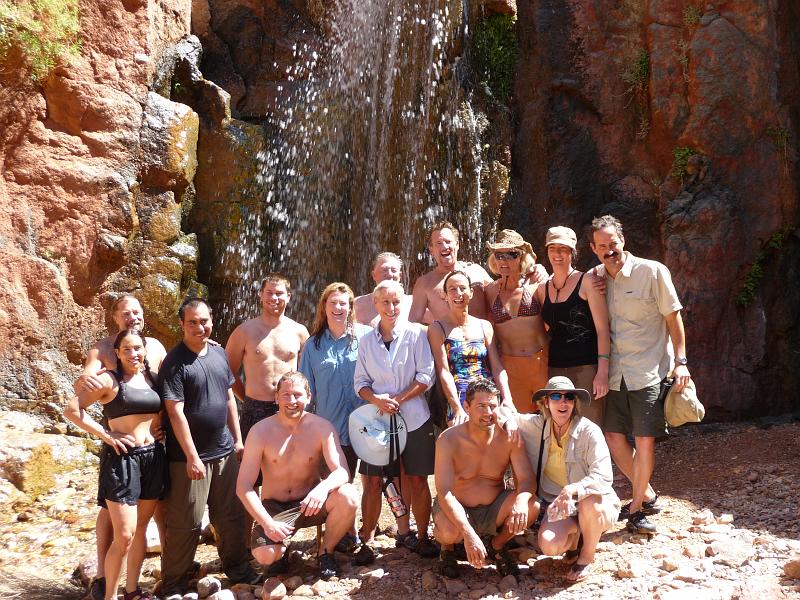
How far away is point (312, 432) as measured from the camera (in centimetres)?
461

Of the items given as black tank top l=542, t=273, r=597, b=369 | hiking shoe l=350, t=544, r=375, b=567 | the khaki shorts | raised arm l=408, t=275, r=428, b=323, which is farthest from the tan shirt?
hiking shoe l=350, t=544, r=375, b=567

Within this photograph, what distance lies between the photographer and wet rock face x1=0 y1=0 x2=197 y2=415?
7.15 metres

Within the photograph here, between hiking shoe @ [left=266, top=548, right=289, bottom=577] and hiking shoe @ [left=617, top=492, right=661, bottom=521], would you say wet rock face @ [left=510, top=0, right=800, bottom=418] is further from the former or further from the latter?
hiking shoe @ [left=266, top=548, right=289, bottom=577]

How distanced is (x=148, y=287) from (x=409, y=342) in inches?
155

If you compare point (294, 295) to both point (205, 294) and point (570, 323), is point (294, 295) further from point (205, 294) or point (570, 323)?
point (570, 323)

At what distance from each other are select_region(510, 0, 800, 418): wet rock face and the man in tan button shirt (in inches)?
137

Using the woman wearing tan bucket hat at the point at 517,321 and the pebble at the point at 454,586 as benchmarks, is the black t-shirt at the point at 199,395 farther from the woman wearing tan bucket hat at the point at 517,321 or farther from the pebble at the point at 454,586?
the woman wearing tan bucket hat at the point at 517,321

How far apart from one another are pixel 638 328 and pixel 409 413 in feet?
4.75

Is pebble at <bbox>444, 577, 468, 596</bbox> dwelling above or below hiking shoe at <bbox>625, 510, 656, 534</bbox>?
below

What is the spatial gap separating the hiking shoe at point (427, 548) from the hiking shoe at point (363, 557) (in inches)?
10.6

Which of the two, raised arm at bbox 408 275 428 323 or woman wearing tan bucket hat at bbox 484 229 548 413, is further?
raised arm at bbox 408 275 428 323

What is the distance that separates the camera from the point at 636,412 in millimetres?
4891

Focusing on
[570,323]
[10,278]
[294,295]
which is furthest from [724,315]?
[10,278]

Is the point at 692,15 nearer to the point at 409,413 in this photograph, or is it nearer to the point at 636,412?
the point at 636,412
